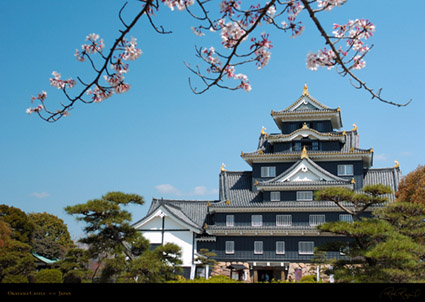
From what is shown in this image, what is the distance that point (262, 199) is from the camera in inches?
1188

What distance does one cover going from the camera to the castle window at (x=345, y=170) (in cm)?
2981

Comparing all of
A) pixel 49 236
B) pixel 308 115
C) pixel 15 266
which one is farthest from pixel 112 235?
pixel 49 236

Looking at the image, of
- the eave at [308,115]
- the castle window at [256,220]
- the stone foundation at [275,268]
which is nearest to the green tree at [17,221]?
the stone foundation at [275,268]

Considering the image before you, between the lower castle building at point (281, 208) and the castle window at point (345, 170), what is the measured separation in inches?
2.5

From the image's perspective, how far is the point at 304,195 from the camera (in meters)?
29.0

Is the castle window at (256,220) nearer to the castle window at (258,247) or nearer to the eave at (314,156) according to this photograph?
the castle window at (258,247)

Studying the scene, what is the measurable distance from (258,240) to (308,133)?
7.92 m

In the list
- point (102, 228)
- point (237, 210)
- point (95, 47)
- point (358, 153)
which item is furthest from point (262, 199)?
point (95, 47)

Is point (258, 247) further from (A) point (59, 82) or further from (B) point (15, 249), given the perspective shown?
(A) point (59, 82)

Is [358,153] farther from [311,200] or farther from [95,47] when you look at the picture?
[95,47]

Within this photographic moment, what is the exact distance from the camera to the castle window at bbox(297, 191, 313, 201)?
94.8 feet

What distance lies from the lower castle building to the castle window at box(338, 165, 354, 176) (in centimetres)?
6

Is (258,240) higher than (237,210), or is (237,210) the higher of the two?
(237,210)

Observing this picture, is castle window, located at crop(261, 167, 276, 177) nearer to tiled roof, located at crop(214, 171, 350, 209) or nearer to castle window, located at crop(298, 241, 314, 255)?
tiled roof, located at crop(214, 171, 350, 209)
